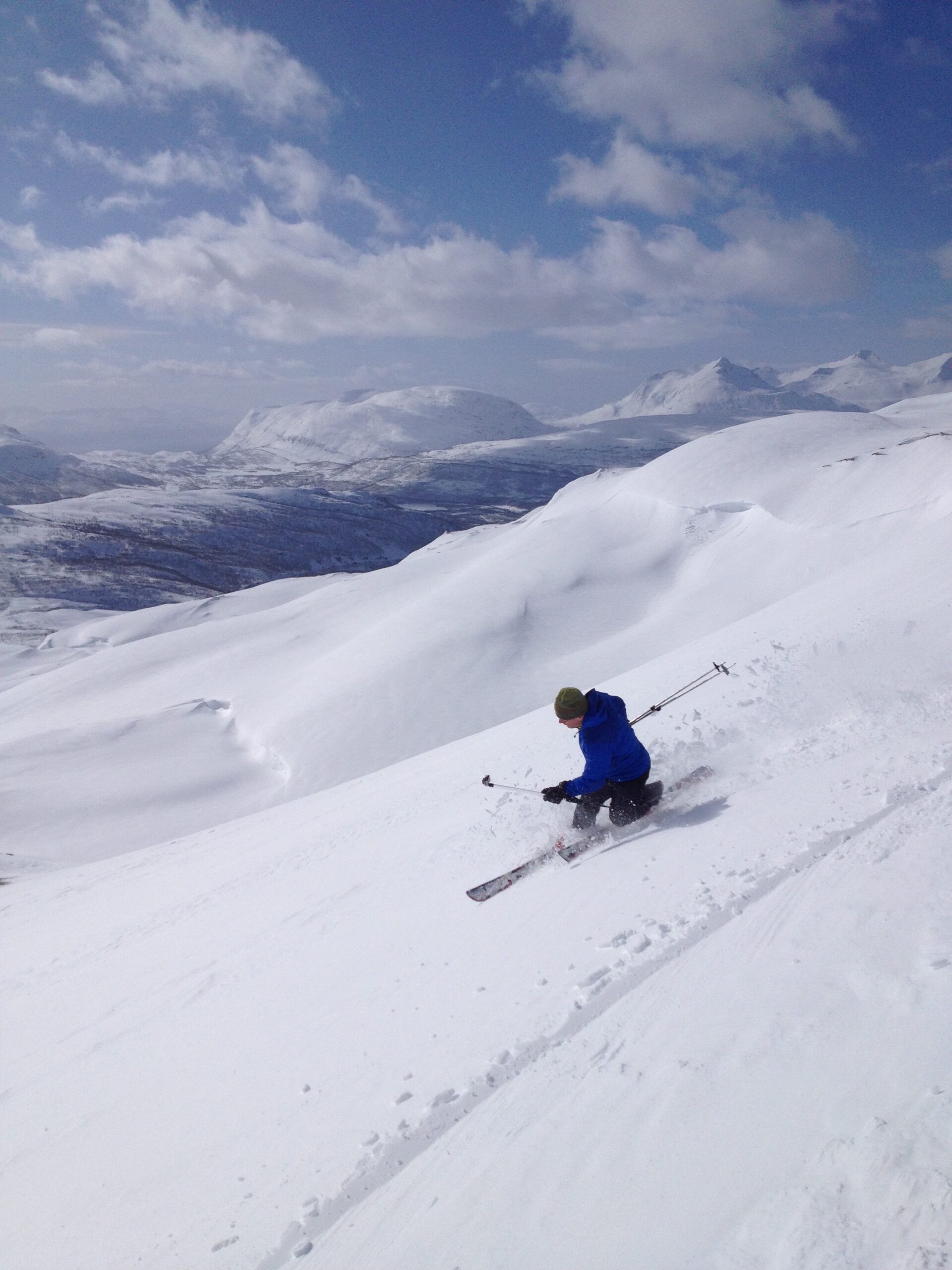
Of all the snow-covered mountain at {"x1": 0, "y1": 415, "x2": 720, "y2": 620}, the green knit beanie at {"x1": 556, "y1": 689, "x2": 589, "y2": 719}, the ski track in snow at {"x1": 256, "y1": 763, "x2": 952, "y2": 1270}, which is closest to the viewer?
the ski track in snow at {"x1": 256, "y1": 763, "x2": 952, "y2": 1270}

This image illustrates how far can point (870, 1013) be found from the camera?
9.58 ft

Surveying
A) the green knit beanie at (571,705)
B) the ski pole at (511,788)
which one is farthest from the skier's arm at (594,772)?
the ski pole at (511,788)

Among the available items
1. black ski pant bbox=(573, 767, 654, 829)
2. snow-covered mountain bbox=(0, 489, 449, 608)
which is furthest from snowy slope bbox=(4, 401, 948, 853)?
snow-covered mountain bbox=(0, 489, 449, 608)

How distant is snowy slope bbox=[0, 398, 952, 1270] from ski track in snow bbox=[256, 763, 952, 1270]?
16 mm

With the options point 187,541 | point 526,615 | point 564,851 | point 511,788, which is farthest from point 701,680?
point 187,541

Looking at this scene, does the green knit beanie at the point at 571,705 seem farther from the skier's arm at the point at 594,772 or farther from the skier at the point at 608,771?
the skier's arm at the point at 594,772

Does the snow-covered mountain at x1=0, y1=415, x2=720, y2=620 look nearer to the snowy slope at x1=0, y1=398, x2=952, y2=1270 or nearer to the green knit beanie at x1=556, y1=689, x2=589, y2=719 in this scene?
the snowy slope at x1=0, y1=398, x2=952, y2=1270

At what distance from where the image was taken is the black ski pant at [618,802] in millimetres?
6051

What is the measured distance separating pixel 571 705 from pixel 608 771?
2.51 feet

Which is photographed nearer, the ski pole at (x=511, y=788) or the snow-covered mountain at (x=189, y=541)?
the ski pole at (x=511, y=788)

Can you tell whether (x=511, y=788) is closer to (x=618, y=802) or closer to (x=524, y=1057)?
(x=618, y=802)

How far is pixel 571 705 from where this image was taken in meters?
5.68

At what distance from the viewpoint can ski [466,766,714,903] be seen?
550cm

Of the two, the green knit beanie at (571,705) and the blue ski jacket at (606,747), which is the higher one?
the green knit beanie at (571,705)
